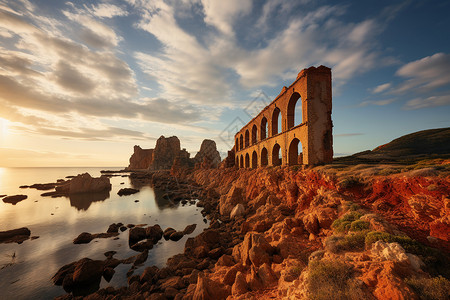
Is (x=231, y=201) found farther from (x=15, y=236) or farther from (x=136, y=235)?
(x=15, y=236)

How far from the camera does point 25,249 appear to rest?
44.4ft

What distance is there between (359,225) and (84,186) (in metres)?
47.3

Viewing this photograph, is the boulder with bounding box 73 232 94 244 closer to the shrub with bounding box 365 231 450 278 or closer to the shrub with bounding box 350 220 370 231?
the shrub with bounding box 350 220 370 231

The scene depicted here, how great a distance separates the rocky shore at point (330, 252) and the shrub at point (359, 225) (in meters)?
0.03

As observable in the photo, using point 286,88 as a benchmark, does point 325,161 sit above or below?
below

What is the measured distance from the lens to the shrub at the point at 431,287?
3.40 m

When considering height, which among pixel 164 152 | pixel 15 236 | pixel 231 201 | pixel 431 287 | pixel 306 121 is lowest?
pixel 15 236

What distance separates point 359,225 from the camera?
21.9 feet

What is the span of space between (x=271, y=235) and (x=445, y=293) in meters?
6.71

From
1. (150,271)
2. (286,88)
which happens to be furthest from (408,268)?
(286,88)

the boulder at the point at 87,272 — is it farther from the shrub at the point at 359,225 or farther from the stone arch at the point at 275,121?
the stone arch at the point at 275,121

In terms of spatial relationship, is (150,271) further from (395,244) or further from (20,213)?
(20,213)

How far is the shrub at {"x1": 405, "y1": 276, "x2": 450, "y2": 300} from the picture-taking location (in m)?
3.40

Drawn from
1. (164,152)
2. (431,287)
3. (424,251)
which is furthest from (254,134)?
(164,152)
